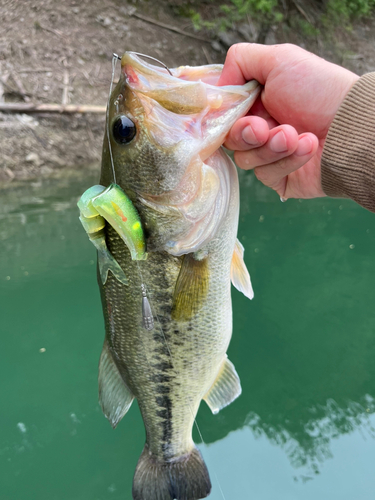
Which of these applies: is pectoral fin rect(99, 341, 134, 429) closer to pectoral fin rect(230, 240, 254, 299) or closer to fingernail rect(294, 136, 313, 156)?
pectoral fin rect(230, 240, 254, 299)

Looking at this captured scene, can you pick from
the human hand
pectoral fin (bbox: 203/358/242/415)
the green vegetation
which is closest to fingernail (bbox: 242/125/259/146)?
the human hand

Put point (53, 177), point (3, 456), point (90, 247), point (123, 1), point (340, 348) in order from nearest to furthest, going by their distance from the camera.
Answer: point (3, 456)
point (340, 348)
point (90, 247)
point (53, 177)
point (123, 1)

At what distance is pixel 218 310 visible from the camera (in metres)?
1.44

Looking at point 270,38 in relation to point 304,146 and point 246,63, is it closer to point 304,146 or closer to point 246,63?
point 246,63

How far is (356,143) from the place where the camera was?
127 centimetres

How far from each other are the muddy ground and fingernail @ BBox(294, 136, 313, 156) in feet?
18.4

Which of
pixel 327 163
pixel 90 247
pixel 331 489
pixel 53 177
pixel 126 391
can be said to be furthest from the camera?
pixel 53 177

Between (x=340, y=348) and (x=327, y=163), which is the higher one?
(x=327, y=163)

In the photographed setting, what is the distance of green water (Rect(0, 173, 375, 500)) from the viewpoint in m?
2.39

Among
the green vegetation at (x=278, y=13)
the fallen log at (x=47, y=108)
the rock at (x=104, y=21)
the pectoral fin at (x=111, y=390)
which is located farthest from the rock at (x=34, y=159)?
the pectoral fin at (x=111, y=390)

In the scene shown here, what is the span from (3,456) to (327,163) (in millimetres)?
2617

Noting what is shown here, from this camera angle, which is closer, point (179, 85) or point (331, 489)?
point (179, 85)

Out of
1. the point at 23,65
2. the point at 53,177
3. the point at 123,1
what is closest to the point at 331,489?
the point at 53,177

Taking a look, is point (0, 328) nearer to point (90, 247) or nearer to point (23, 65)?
point (90, 247)
